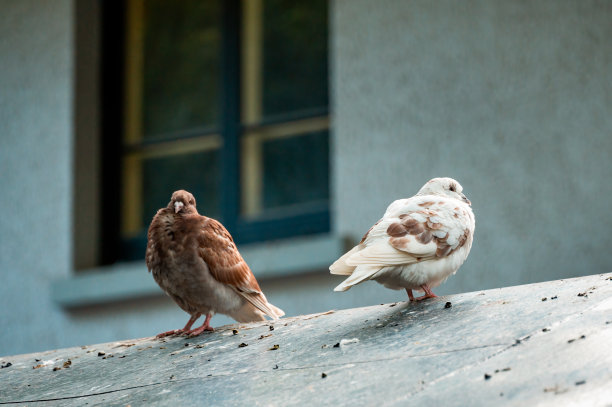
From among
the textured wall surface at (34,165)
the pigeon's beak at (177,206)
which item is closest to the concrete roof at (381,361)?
the pigeon's beak at (177,206)

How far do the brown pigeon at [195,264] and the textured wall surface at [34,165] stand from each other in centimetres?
344

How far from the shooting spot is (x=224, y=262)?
15.2 feet

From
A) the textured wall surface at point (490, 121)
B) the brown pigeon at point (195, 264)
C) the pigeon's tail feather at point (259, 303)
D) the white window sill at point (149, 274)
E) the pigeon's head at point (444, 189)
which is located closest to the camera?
the pigeon's head at point (444, 189)

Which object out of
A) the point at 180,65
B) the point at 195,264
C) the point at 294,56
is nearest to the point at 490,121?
the point at 294,56

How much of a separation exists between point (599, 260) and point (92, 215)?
414cm

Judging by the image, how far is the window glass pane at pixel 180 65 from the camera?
8.48 meters

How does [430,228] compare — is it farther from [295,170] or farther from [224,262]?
[295,170]

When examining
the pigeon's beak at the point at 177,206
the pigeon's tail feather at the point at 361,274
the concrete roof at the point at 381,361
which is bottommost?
the concrete roof at the point at 381,361

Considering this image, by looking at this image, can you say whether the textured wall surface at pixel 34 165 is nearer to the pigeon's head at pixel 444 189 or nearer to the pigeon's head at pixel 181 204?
the pigeon's head at pixel 181 204

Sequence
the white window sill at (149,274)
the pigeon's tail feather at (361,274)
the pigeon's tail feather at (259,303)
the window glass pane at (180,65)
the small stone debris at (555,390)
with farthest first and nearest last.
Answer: the window glass pane at (180,65) → the white window sill at (149,274) → the pigeon's tail feather at (259,303) → the pigeon's tail feather at (361,274) → the small stone debris at (555,390)

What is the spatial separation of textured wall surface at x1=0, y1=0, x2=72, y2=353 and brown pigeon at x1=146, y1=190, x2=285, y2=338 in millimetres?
3439

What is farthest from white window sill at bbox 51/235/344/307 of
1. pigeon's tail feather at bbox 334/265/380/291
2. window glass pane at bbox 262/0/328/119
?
pigeon's tail feather at bbox 334/265/380/291

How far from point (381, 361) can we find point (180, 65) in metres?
5.74

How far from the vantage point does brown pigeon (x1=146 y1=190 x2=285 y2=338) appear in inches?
180
